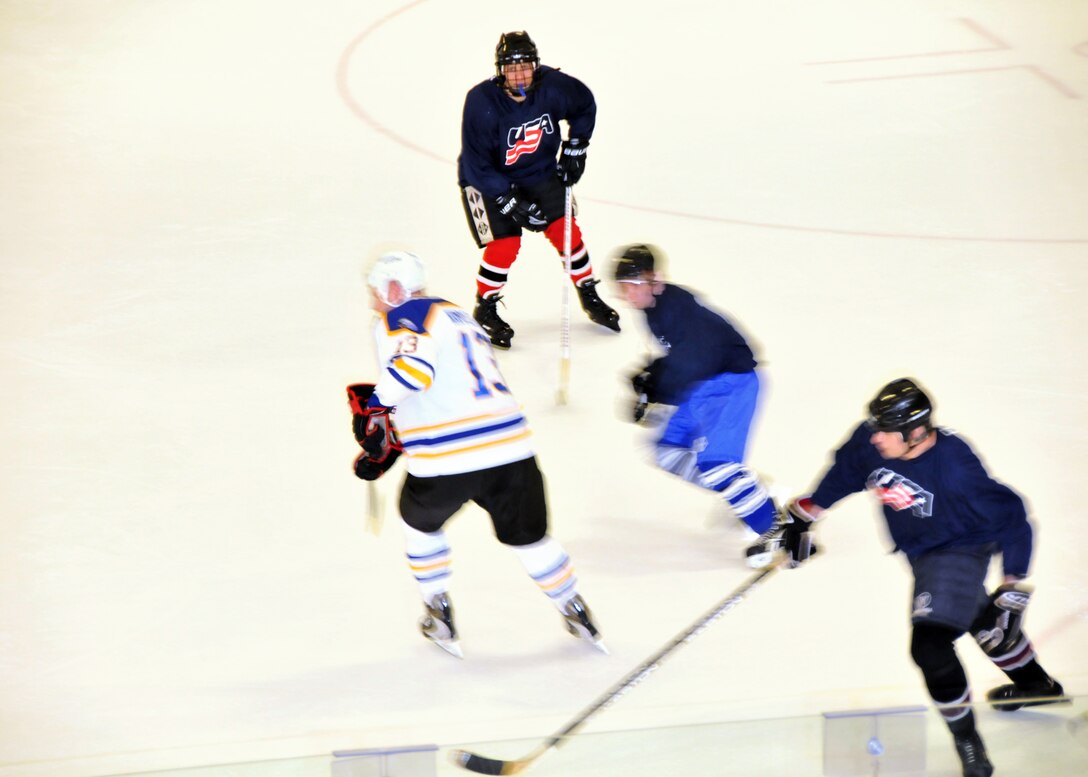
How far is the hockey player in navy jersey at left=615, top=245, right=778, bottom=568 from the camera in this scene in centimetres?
388

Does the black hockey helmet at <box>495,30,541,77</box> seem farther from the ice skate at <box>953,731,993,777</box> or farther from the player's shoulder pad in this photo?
the ice skate at <box>953,731,993,777</box>

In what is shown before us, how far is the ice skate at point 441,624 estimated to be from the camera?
11.9 feet

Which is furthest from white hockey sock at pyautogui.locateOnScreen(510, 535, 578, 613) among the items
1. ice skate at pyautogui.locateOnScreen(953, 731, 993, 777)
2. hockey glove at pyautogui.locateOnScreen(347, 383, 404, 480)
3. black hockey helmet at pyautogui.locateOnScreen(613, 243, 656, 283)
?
ice skate at pyautogui.locateOnScreen(953, 731, 993, 777)

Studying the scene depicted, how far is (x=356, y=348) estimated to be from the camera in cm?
543

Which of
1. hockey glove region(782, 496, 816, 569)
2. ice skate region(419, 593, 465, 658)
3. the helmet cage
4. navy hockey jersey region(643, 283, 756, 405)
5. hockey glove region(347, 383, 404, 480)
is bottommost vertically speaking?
ice skate region(419, 593, 465, 658)

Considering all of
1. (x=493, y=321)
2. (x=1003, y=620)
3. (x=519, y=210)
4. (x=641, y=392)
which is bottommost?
(x=1003, y=620)

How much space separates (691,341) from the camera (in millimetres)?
3879

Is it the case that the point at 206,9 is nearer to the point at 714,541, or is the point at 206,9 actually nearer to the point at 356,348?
the point at 356,348

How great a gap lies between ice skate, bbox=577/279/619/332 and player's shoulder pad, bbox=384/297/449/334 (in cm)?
212

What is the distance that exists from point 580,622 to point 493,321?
2.02 m

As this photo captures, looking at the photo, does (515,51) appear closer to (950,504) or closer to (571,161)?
(571,161)

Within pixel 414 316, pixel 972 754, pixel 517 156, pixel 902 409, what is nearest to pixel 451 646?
pixel 414 316

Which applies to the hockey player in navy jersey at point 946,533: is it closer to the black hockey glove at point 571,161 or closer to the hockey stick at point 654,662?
the hockey stick at point 654,662

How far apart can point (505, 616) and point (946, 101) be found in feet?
15.9
